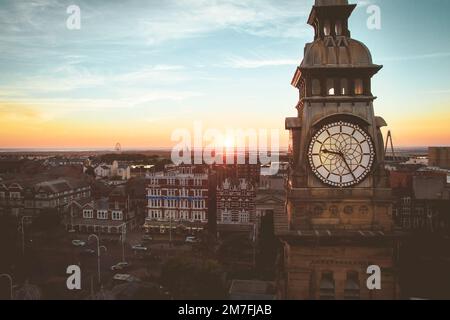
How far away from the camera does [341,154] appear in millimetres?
7625

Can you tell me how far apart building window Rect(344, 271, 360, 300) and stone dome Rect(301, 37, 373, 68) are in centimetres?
413

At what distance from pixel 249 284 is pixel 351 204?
12939mm

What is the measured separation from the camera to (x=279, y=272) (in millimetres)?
8992

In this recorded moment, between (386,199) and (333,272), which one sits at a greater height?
(386,199)

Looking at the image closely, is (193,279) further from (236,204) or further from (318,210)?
(236,204)

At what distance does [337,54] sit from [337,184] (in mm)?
2563

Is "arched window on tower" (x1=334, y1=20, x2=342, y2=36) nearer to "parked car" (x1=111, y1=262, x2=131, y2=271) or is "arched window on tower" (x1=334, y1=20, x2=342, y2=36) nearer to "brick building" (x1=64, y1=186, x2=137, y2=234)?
"parked car" (x1=111, y1=262, x2=131, y2=271)

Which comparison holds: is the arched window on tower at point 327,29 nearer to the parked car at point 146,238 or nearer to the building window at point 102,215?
the parked car at point 146,238

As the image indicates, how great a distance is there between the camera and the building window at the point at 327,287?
7.79 meters

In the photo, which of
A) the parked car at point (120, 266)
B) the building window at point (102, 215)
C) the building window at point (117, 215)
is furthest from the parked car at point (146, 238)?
the parked car at point (120, 266)

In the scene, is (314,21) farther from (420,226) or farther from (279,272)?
(420,226)

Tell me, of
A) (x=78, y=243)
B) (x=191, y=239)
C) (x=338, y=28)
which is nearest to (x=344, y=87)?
(x=338, y=28)

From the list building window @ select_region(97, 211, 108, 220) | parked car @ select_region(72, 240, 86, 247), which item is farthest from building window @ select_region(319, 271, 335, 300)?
building window @ select_region(97, 211, 108, 220)
